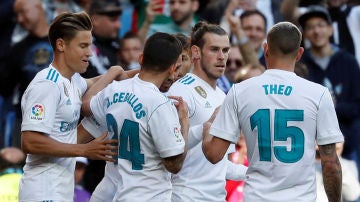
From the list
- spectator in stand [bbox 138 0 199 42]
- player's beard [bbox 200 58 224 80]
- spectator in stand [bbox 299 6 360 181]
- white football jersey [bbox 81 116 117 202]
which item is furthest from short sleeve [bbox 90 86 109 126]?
spectator in stand [bbox 138 0 199 42]

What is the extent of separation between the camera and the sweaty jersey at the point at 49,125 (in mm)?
6973

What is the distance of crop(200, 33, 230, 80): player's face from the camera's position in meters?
8.16

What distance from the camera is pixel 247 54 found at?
462 inches

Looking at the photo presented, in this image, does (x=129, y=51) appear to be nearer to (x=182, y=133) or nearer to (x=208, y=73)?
(x=208, y=73)

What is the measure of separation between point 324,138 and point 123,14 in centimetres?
637

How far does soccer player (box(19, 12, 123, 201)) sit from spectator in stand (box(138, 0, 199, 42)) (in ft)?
15.9

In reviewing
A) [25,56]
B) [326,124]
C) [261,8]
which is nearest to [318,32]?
[261,8]

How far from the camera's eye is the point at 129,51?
11.8 meters

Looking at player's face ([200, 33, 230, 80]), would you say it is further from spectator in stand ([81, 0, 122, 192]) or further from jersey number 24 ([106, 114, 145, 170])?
spectator in stand ([81, 0, 122, 192])

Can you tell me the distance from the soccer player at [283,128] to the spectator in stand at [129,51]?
504cm

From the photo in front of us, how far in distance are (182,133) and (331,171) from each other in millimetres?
1095

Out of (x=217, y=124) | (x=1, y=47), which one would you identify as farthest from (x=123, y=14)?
(x=217, y=124)

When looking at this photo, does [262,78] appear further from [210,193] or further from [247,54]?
[247,54]

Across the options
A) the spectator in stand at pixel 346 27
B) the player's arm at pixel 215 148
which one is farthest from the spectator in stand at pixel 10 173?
the spectator in stand at pixel 346 27
